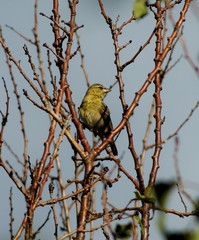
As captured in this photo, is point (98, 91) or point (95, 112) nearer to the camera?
point (95, 112)

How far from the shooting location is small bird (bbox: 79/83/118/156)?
29.2 feet

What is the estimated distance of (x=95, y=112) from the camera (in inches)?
361

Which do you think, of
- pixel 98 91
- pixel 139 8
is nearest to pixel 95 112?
pixel 98 91

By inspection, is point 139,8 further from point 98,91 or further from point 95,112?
point 98,91

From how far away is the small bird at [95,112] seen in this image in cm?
891

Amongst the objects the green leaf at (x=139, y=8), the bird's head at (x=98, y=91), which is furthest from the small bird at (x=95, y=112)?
the green leaf at (x=139, y=8)

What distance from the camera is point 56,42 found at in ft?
12.5

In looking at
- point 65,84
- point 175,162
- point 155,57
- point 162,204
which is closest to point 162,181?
point 162,204

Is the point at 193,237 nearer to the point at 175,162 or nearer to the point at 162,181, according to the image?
the point at 162,181

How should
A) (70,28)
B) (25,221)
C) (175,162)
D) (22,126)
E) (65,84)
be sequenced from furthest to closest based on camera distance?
(22,126) → (70,28) → (65,84) → (25,221) → (175,162)

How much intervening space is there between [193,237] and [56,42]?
10.4 ft

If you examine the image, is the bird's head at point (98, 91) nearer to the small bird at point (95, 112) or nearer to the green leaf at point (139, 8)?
the small bird at point (95, 112)

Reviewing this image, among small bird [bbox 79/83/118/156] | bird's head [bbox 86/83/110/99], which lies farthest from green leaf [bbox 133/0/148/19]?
bird's head [bbox 86/83/110/99]

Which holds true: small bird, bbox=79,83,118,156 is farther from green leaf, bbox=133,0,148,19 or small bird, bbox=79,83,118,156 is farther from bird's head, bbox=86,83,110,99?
green leaf, bbox=133,0,148,19
